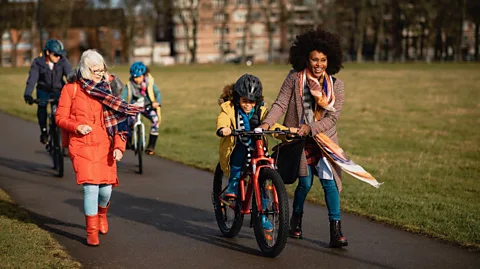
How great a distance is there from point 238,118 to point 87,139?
135 centimetres

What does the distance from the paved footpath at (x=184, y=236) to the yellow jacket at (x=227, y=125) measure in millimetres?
739

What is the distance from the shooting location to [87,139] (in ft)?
23.5

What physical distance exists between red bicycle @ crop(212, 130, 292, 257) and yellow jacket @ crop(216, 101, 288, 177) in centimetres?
20

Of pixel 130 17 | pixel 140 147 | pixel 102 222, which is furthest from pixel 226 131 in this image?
pixel 130 17

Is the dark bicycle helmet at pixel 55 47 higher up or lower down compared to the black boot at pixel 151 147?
higher up

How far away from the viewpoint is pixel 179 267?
6.38 metres

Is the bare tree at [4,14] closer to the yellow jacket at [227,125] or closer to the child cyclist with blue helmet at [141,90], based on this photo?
the child cyclist with blue helmet at [141,90]

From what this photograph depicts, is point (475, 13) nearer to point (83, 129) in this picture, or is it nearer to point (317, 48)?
point (317, 48)

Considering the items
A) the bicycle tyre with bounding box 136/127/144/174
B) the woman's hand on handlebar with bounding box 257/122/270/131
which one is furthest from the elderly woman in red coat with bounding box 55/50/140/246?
the bicycle tyre with bounding box 136/127/144/174

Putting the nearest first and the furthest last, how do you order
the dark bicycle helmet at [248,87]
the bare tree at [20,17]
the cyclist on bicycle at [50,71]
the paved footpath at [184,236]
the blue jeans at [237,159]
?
the paved footpath at [184,236], the dark bicycle helmet at [248,87], the blue jeans at [237,159], the cyclist on bicycle at [50,71], the bare tree at [20,17]

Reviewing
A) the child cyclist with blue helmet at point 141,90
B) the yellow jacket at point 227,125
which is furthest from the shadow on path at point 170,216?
the child cyclist with blue helmet at point 141,90

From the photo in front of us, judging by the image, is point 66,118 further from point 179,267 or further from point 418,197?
point 418,197

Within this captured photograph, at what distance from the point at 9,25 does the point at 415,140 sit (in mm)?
87647

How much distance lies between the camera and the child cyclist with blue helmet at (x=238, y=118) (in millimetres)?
6801
